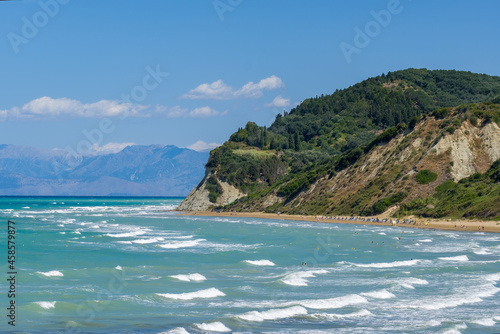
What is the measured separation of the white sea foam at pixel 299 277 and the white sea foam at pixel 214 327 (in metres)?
9.43

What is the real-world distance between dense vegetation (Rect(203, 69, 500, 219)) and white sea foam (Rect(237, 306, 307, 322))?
56.7 meters

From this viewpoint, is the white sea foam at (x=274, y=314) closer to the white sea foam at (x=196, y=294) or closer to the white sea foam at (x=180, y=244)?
the white sea foam at (x=196, y=294)

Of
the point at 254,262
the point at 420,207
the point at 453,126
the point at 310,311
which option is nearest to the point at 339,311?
the point at 310,311

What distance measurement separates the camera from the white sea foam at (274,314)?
69.8 feet

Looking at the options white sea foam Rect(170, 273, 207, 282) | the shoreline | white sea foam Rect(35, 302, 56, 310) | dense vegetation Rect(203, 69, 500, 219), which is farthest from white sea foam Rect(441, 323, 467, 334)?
dense vegetation Rect(203, 69, 500, 219)

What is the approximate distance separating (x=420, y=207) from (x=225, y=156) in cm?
6976

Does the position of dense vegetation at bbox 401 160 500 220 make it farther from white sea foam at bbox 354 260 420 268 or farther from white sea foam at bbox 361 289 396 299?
white sea foam at bbox 361 289 396 299

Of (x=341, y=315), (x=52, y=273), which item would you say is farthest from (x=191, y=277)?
(x=341, y=315)

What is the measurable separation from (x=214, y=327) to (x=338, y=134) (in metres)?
141

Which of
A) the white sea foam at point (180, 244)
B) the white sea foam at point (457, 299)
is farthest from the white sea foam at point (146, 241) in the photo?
the white sea foam at point (457, 299)

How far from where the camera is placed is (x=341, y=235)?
57906 mm

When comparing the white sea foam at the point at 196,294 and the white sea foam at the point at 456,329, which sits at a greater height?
the white sea foam at the point at 196,294

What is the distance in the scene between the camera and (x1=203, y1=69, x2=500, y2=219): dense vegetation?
87.9 meters

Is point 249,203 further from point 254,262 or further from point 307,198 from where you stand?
point 254,262
